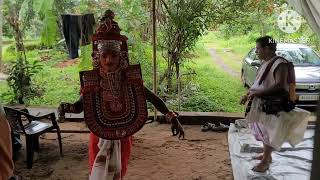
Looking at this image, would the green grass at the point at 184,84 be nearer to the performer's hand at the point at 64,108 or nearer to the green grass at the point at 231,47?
the green grass at the point at 231,47

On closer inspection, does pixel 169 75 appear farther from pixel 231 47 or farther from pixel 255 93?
pixel 231 47

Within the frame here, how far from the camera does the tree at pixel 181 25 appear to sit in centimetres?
787

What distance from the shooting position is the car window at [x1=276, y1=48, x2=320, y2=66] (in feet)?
26.1

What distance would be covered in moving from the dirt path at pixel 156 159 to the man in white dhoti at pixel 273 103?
828 mm

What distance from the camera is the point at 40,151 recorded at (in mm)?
5578

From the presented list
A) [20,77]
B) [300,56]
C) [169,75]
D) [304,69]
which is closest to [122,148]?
[20,77]

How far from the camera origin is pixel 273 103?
3.99 m

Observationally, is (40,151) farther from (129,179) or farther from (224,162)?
(224,162)

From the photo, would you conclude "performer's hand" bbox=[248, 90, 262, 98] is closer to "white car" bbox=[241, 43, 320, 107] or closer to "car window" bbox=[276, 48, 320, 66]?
"white car" bbox=[241, 43, 320, 107]

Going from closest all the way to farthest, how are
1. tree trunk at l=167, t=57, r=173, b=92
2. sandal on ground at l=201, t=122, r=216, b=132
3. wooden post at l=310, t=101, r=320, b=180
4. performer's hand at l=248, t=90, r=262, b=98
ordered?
wooden post at l=310, t=101, r=320, b=180 < performer's hand at l=248, t=90, r=262, b=98 < sandal on ground at l=201, t=122, r=216, b=132 < tree trunk at l=167, t=57, r=173, b=92

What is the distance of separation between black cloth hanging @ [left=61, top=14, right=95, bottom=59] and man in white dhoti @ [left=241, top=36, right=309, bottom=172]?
3.28 meters

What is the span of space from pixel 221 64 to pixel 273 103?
802 centimetres

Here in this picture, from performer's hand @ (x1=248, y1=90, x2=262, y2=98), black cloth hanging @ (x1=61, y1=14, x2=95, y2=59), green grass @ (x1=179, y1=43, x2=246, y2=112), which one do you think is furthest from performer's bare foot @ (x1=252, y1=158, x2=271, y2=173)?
Result: green grass @ (x1=179, y1=43, x2=246, y2=112)

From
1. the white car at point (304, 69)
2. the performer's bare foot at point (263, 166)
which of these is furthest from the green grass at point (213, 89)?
the performer's bare foot at point (263, 166)
